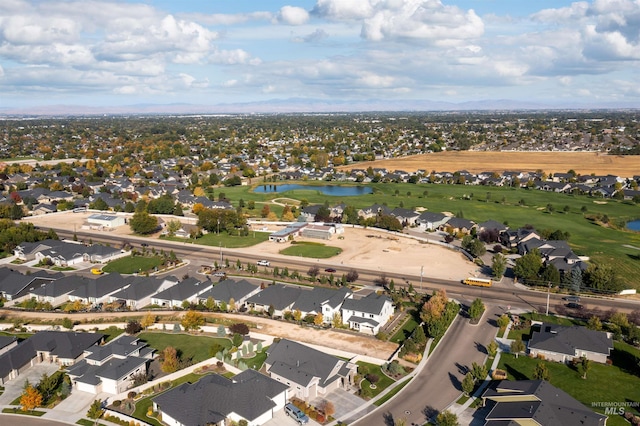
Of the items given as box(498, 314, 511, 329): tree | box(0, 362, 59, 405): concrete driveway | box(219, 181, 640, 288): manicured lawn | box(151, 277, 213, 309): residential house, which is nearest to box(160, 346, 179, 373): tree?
box(0, 362, 59, 405): concrete driveway

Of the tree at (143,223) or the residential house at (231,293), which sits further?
the tree at (143,223)

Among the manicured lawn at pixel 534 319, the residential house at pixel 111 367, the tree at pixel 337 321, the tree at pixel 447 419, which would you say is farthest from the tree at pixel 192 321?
the manicured lawn at pixel 534 319

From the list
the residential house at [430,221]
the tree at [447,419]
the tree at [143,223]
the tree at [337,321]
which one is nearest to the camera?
the tree at [447,419]

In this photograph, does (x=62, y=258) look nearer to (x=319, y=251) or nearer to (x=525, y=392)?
(x=319, y=251)

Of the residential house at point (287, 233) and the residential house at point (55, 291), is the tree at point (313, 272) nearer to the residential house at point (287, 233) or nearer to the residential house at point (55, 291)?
the residential house at point (287, 233)

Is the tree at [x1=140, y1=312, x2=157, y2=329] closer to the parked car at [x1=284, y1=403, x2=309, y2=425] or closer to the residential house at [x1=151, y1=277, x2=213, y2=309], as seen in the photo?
the residential house at [x1=151, y1=277, x2=213, y2=309]

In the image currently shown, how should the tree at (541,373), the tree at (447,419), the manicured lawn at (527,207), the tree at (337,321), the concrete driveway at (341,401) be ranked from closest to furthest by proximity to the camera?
the tree at (447,419) → the concrete driveway at (341,401) → the tree at (541,373) → the tree at (337,321) → the manicured lawn at (527,207)

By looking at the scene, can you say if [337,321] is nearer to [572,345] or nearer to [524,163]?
[572,345]
